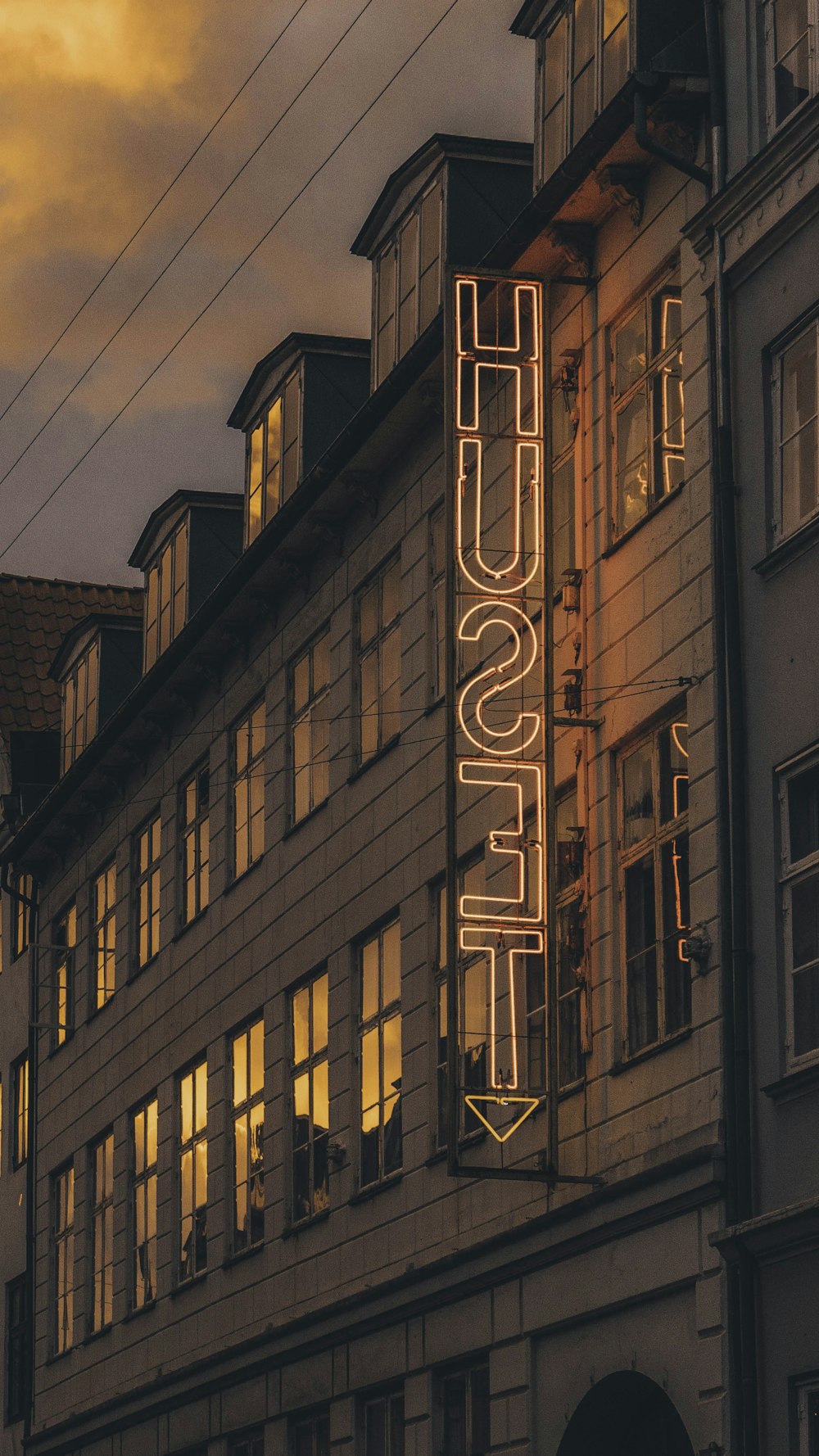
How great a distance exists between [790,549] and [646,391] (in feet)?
10.6

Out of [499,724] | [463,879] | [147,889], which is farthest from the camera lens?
[147,889]

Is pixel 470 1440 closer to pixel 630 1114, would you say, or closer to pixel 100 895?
pixel 630 1114

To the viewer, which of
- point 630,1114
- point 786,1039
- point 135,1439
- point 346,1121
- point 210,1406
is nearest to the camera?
point 786,1039

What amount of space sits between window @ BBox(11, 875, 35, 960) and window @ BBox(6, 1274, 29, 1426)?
5556 mm

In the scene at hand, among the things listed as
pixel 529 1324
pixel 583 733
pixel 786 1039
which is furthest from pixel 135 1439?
pixel 786 1039

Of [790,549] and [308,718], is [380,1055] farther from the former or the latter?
[790,549]

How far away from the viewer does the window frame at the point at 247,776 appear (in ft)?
105

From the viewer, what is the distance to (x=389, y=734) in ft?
89.8

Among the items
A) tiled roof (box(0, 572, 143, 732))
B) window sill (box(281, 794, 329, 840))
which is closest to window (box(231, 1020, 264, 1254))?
window sill (box(281, 794, 329, 840))

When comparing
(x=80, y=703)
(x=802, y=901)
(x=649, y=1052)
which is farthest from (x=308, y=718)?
(x=80, y=703)

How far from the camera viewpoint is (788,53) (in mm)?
20156

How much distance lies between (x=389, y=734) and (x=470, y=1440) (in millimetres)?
7315

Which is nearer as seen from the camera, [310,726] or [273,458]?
[310,726]

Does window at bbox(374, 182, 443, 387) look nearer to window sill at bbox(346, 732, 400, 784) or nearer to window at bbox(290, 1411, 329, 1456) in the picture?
window sill at bbox(346, 732, 400, 784)
